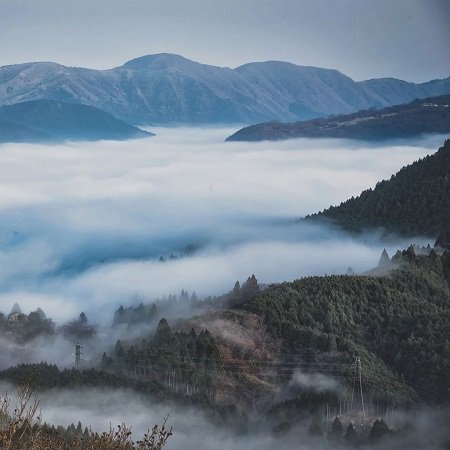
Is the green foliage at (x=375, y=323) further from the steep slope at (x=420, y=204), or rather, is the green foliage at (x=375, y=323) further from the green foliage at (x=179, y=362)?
the steep slope at (x=420, y=204)

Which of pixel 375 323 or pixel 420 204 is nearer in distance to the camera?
pixel 375 323

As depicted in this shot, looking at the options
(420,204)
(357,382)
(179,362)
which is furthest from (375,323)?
(420,204)

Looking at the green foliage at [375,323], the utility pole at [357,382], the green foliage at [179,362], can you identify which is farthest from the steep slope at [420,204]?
the green foliage at [179,362]

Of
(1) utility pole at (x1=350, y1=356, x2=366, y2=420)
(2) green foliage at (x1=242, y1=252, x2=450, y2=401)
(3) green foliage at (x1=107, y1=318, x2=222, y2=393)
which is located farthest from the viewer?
(2) green foliage at (x1=242, y1=252, x2=450, y2=401)

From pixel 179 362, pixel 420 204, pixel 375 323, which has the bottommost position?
pixel 375 323

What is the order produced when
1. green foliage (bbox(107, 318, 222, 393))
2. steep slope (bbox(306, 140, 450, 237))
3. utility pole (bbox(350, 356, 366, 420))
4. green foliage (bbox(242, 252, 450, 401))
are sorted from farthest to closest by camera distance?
steep slope (bbox(306, 140, 450, 237)) < green foliage (bbox(242, 252, 450, 401)) < green foliage (bbox(107, 318, 222, 393)) < utility pole (bbox(350, 356, 366, 420))

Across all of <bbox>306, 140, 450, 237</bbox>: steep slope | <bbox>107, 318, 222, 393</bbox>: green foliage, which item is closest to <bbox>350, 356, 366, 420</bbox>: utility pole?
<bbox>107, 318, 222, 393</bbox>: green foliage

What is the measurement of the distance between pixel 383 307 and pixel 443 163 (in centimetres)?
9320

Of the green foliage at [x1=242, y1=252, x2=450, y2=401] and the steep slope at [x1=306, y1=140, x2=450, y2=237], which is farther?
the steep slope at [x1=306, y1=140, x2=450, y2=237]

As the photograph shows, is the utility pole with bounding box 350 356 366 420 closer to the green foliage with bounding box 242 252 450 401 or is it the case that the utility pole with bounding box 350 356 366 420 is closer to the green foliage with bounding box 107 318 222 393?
the green foliage with bounding box 242 252 450 401

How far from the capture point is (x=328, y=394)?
8925 cm

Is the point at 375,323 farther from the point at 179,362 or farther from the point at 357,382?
the point at 179,362

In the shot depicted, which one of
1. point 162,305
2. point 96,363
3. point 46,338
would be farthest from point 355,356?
point 46,338

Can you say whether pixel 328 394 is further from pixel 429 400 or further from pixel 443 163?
pixel 443 163
